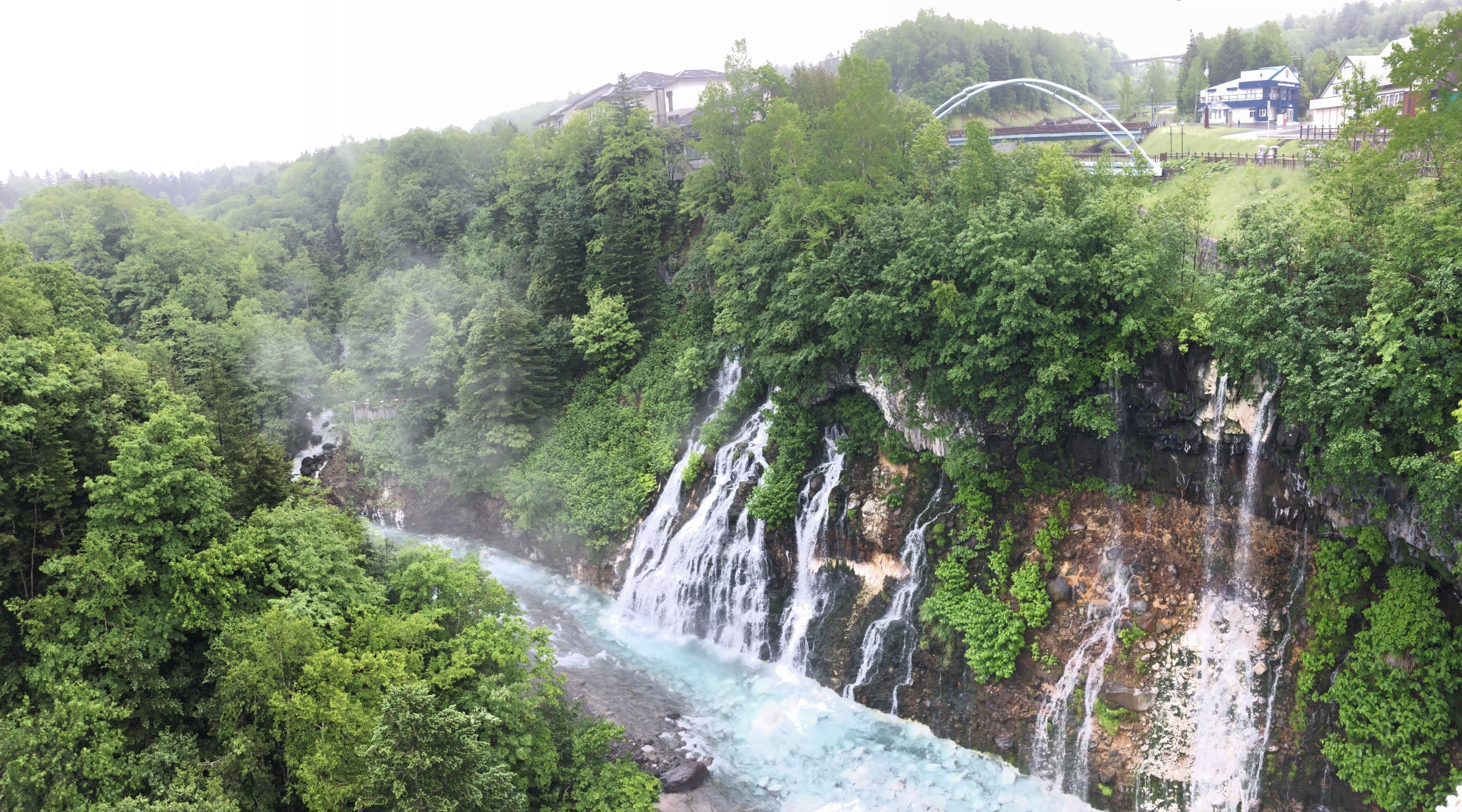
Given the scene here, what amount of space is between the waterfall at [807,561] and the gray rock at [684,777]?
211 inches

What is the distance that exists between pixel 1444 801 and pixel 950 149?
2254 cm

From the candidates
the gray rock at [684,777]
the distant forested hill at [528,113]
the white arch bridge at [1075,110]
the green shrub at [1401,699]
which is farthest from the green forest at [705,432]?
the distant forested hill at [528,113]

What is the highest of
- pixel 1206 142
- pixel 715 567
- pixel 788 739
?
pixel 1206 142

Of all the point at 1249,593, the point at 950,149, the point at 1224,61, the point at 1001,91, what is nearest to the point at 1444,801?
the point at 1249,593

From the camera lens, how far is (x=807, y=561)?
93.0ft

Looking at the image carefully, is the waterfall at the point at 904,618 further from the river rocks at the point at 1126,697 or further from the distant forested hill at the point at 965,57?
the distant forested hill at the point at 965,57

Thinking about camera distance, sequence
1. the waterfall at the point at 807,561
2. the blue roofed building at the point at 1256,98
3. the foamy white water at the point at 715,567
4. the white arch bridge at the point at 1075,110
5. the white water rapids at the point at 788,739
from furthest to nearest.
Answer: the blue roofed building at the point at 1256,98
the white arch bridge at the point at 1075,110
the foamy white water at the point at 715,567
the waterfall at the point at 807,561
the white water rapids at the point at 788,739

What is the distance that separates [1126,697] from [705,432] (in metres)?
17.1

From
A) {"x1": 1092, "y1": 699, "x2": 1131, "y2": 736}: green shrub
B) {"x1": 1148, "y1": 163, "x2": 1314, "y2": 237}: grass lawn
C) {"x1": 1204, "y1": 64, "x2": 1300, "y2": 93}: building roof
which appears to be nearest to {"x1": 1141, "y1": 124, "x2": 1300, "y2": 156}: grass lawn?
{"x1": 1204, "y1": 64, "x2": 1300, "y2": 93}: building roof

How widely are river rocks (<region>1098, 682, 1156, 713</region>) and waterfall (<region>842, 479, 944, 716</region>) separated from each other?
215 inches

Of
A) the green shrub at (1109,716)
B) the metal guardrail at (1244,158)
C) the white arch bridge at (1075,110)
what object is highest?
the white arch bridge at (1075,110)

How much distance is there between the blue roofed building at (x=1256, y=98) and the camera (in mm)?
45250

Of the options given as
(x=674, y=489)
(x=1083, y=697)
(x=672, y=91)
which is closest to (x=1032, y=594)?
(x=1083, y=697)

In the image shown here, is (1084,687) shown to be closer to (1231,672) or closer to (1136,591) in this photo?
(1136,591)
